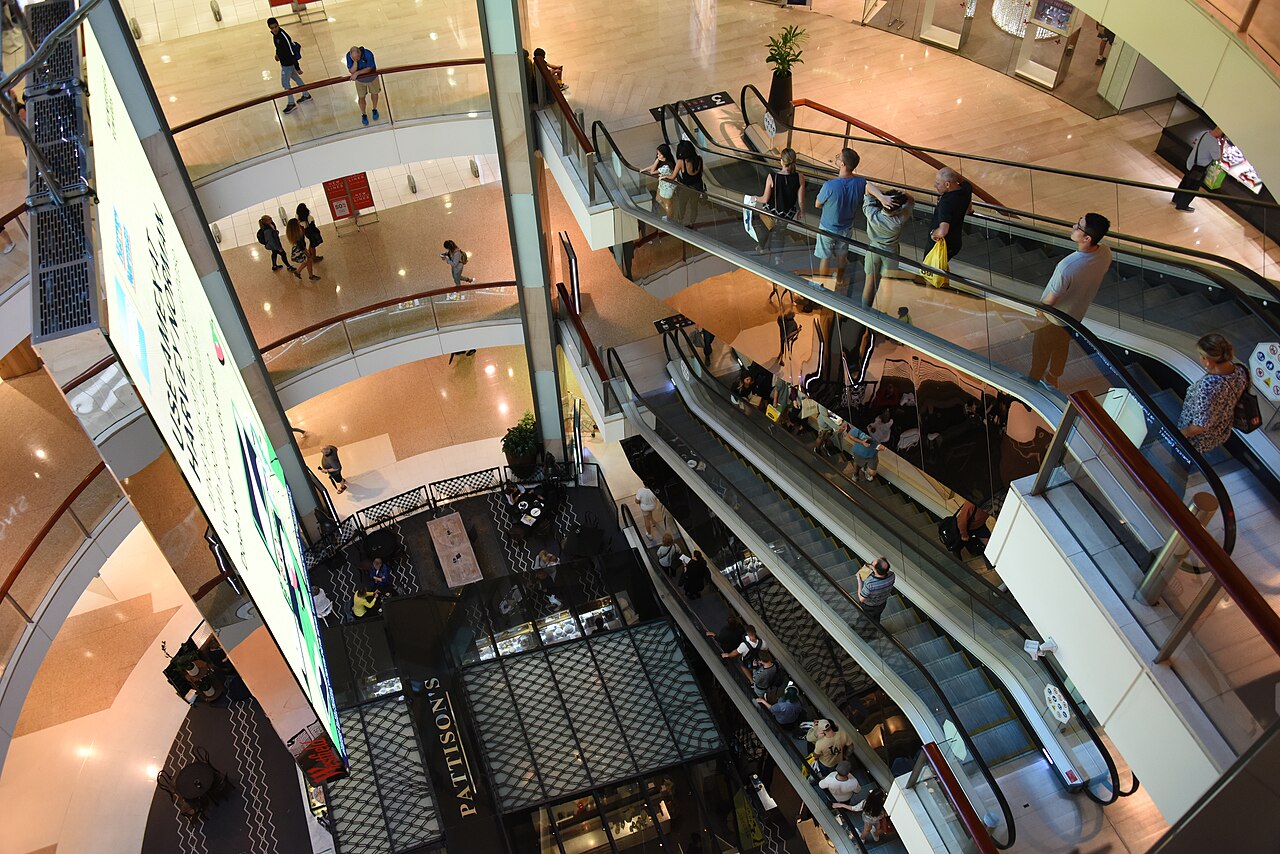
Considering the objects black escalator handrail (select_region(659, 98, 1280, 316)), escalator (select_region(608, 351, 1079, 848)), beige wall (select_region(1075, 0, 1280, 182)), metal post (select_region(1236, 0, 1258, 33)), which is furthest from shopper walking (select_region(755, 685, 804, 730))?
metal post (select_region(1236, 0, 1258, 33))

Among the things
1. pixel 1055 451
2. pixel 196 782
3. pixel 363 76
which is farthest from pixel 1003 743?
pixel 363 76

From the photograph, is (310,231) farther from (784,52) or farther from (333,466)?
(784,52)

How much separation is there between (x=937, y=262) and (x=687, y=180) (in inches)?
130

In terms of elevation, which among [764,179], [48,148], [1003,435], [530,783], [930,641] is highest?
[48,148]

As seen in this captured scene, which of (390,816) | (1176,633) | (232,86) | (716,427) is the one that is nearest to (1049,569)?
(1176,633)

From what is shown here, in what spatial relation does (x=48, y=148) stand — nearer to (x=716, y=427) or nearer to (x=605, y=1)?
(x=716, y=427)

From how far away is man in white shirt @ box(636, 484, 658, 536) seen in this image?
13969 millimetres

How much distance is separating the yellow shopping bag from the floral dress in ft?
6.98

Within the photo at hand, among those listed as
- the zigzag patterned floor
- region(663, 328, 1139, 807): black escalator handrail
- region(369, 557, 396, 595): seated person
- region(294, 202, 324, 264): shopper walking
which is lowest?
the zigzag patterned floor

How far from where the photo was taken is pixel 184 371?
4883 millimetres

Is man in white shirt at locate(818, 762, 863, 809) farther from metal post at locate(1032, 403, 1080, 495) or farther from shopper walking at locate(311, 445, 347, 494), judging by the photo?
shopper walking at locate(311, 445, 347, 494)

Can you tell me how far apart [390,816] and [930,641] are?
6.13m

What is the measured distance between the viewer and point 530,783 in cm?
1121

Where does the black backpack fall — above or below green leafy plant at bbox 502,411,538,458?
above
